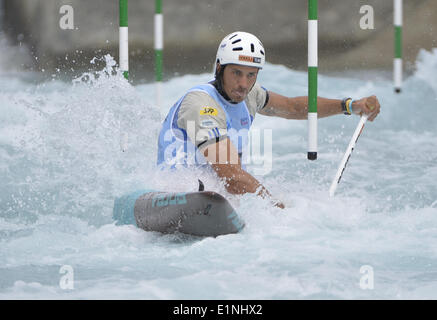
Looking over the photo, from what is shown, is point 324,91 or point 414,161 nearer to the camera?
point 414,161

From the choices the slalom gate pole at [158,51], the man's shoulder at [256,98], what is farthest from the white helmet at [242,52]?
the slalom gate pole at [158,51]

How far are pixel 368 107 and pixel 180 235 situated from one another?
1590 mm

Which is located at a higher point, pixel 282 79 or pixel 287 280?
pixel 282 79

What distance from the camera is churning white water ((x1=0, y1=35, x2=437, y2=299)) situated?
375 centimetres

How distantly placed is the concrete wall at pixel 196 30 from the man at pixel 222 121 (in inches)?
360

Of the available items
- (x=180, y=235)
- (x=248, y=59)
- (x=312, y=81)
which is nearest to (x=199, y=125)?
(x=248, y=59)

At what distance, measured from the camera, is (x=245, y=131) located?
5039 millimetres

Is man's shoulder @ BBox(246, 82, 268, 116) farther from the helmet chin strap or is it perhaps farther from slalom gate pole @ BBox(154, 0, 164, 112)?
slalom gate pole @ BBox(154, 0, 164, 112)

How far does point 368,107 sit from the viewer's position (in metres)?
5.29

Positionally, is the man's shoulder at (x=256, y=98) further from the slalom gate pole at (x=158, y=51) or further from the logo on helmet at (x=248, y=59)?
the slalom gate pole at (x=158, y=51)

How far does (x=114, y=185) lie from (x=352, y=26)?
941 centimetres

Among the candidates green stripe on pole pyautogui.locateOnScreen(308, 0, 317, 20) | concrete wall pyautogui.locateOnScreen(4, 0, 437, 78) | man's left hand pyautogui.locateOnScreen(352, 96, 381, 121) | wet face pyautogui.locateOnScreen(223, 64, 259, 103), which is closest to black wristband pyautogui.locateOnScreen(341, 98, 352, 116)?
man's left hand pyautogui.locateOnScreen(352, 96, 381, 121)

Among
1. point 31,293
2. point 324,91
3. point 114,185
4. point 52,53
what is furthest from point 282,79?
point 31,293

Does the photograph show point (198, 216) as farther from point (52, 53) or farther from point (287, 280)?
point (52, 53)
